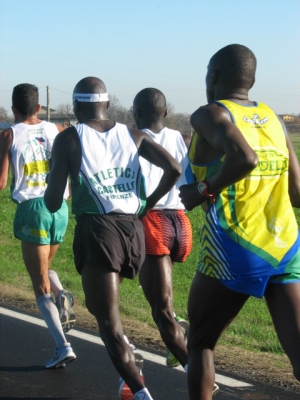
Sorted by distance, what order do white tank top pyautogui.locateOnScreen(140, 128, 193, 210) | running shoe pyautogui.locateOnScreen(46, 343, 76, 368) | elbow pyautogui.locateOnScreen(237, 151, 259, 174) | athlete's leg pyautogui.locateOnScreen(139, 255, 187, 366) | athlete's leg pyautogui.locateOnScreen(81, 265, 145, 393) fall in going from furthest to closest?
running shoe pyautogui.locateOnScreen(46, 343, 76, 368), white tank top pyautogui.locateOnScreen(140, 128, 193, 210), athlete's leg pyautogui.locateOnScreen(139, 255, 187, 366), athlete's leg pyautogui.locateOnScreen(81, 265, 145, 393), elbow pyautogui.locateOnScreen(237, 151, 259, 174)

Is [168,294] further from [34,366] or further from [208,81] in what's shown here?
[208,81]

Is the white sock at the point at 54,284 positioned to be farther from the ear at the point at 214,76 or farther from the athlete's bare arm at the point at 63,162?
the ear at the point at 214,76

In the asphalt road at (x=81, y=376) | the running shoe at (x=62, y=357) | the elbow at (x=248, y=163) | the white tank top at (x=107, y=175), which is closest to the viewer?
the elbow at (x=248, y=163)

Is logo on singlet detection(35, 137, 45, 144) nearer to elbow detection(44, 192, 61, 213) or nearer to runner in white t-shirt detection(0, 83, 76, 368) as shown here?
runner in white t-shirt detection(0, 83, 76, 368)

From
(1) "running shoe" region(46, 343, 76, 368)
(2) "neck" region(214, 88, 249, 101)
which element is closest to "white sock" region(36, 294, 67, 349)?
(1) "running shoe" region(46, 343, 76, 368)

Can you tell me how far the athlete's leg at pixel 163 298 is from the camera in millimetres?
5090

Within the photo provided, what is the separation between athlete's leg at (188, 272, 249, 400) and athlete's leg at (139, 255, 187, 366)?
4.41ft

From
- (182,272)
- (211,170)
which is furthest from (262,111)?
(182,272)

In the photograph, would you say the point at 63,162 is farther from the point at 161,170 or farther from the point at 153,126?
the point at 153,126

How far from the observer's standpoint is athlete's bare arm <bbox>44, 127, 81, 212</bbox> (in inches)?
173

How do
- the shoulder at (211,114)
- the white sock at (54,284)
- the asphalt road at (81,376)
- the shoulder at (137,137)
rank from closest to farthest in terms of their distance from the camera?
the shoulder at (211,114), the shoulder at (137,137), the asphalt road at (81,376), the white sock at (54,284)

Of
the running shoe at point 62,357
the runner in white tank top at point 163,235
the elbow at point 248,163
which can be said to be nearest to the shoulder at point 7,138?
the runner in white tank top at point 163,235

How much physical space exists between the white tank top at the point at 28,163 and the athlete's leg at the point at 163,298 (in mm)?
1079

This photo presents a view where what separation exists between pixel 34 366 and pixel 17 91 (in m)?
2.23
